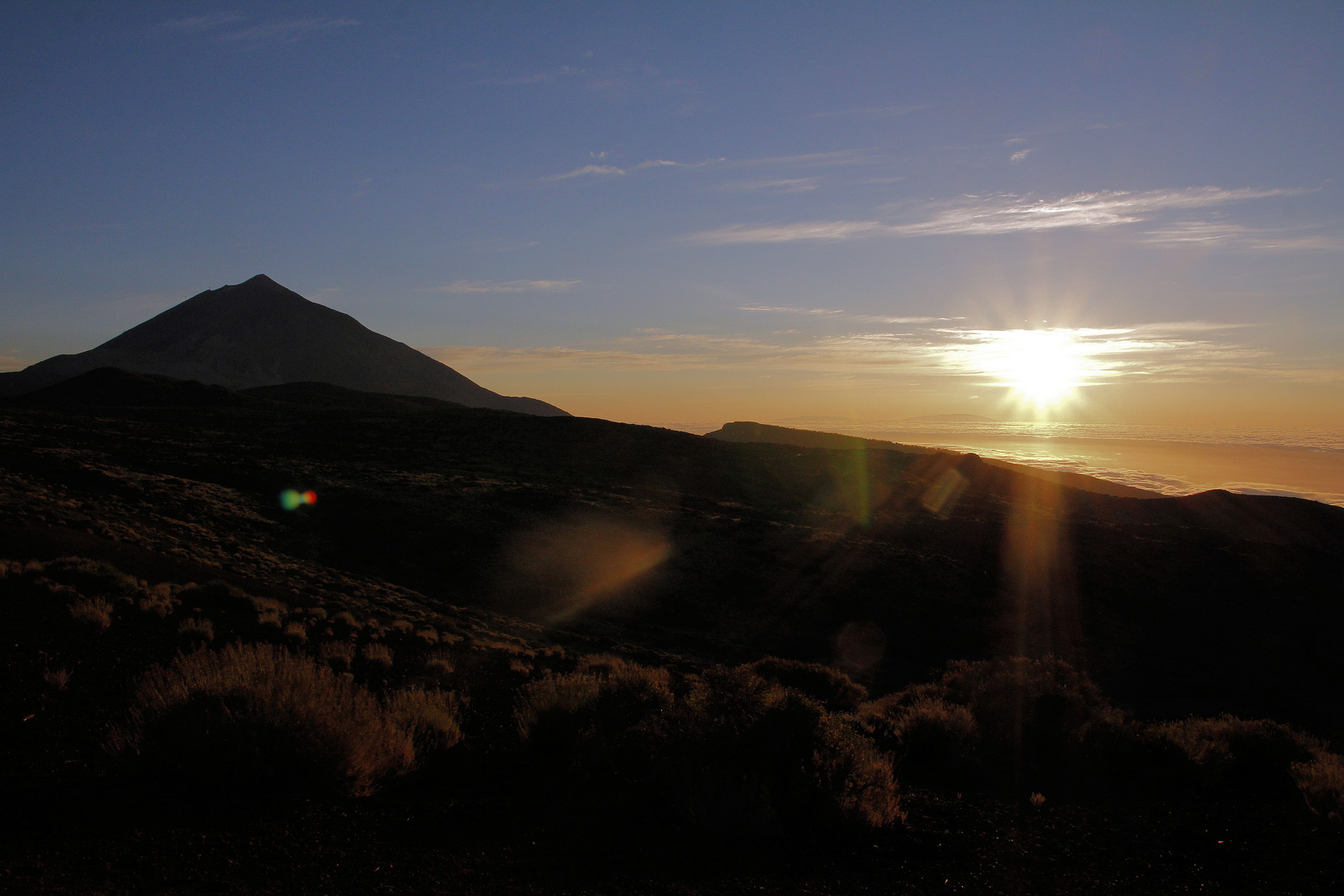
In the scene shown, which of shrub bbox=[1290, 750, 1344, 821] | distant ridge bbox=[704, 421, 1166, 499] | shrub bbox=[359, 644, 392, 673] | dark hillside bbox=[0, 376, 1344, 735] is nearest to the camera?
shrub bbox=[1290, 750, 1344, 821]

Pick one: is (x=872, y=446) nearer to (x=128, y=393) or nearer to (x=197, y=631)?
(x=197, y=631)

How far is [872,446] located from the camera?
8081 cm

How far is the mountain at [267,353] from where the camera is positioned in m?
129

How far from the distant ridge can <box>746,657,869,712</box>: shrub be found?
182 ft

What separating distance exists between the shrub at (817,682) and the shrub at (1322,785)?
6489mm

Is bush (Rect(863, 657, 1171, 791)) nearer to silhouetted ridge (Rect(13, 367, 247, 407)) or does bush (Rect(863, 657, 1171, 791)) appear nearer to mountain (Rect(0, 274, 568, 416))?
silhouetted ridge (Rect(13, 367, 247, 407))

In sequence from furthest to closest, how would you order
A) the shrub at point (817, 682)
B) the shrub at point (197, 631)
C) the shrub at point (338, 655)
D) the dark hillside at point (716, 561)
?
the dark hillside at point (716, 561), the shrub at point (817, 682), the shrub at point (197, 631), the shrub at point (338, 655)

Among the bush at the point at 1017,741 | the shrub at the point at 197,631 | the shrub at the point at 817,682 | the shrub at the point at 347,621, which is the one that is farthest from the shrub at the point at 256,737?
the shrub at the point at 817,682

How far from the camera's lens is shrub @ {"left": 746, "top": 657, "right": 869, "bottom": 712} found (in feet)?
41.8

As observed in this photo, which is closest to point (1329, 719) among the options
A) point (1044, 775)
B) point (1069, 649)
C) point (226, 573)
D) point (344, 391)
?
point (1069, 649)

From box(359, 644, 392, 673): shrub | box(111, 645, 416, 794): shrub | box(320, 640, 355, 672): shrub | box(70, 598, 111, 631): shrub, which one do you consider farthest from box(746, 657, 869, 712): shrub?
box(70, 598, 111, 631): shrub

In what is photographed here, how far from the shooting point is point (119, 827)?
4234mm

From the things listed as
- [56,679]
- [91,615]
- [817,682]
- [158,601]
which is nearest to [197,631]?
[91,615]

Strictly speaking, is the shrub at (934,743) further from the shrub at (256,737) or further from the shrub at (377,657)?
the shrub at (377,657)
